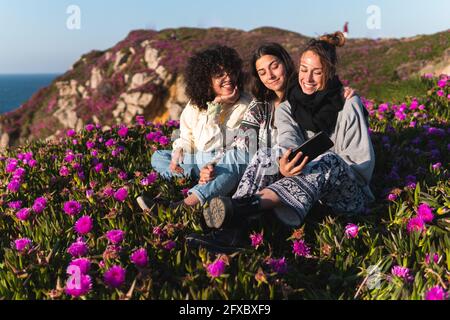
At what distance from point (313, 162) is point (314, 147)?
11cm

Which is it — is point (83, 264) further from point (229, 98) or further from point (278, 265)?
point (229, 98)

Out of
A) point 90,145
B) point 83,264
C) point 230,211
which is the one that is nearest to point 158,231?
point 230,211

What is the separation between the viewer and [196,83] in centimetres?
386

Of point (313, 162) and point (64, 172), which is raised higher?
point (313, 162)

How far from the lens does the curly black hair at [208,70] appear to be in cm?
377

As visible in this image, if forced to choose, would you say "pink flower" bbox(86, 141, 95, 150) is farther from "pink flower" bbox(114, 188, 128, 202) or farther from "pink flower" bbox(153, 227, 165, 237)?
"pink flower" bbox(153, 227, 165, 237)

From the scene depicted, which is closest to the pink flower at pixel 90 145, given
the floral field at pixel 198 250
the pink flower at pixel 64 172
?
the floral field at pixel 198 250

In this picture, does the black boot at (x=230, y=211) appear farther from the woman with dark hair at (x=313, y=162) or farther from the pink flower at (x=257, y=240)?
the pink flower at (x=257, y=240)

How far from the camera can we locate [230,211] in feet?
7.76

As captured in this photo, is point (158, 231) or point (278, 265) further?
point (158, 231)

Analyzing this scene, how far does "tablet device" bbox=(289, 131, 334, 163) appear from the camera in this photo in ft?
8.45

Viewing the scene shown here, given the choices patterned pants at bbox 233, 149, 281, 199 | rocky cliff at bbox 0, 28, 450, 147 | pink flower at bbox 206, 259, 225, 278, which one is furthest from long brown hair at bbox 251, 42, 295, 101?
rocky cliff at bbox 0, 28, 450, 147

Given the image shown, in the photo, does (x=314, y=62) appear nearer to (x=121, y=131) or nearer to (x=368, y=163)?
(x=368, y=163)

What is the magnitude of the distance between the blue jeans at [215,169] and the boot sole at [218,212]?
577mm
